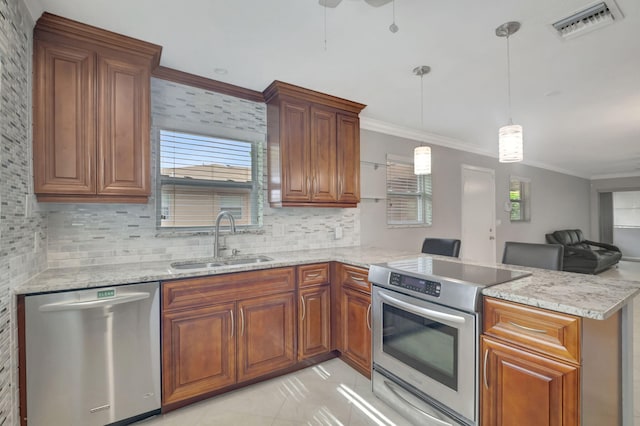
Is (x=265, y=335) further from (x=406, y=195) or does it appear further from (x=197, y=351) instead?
(x=406, y=195)

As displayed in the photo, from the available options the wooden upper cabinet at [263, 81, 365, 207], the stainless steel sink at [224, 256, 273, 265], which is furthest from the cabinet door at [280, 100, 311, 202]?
the stainless steel sink at [224, 256, 273, 265]

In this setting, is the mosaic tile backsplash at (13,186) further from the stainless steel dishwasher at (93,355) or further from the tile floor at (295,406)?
the tile floor at (295,406)

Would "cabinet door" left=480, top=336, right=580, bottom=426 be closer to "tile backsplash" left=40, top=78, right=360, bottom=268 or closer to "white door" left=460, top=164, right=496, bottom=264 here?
"tile backsplash" left=40, top=78, right=360, bottom=268

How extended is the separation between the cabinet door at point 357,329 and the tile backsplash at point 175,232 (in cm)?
94

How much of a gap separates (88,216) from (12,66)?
101 centimetres

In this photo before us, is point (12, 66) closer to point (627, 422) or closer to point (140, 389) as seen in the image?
point (140, 389)

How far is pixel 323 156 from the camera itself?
116 inches

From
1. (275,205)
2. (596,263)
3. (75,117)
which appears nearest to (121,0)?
(75,117)

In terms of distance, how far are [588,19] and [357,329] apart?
8.33 ft

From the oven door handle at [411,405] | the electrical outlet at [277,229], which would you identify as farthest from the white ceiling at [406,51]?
the oven door handle at [411,405]

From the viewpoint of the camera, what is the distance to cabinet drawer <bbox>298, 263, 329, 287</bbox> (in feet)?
7.75

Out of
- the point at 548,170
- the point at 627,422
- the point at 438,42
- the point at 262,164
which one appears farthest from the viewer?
the point at 548,170

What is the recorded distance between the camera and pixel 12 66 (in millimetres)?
1458

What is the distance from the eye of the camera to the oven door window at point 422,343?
159cm
